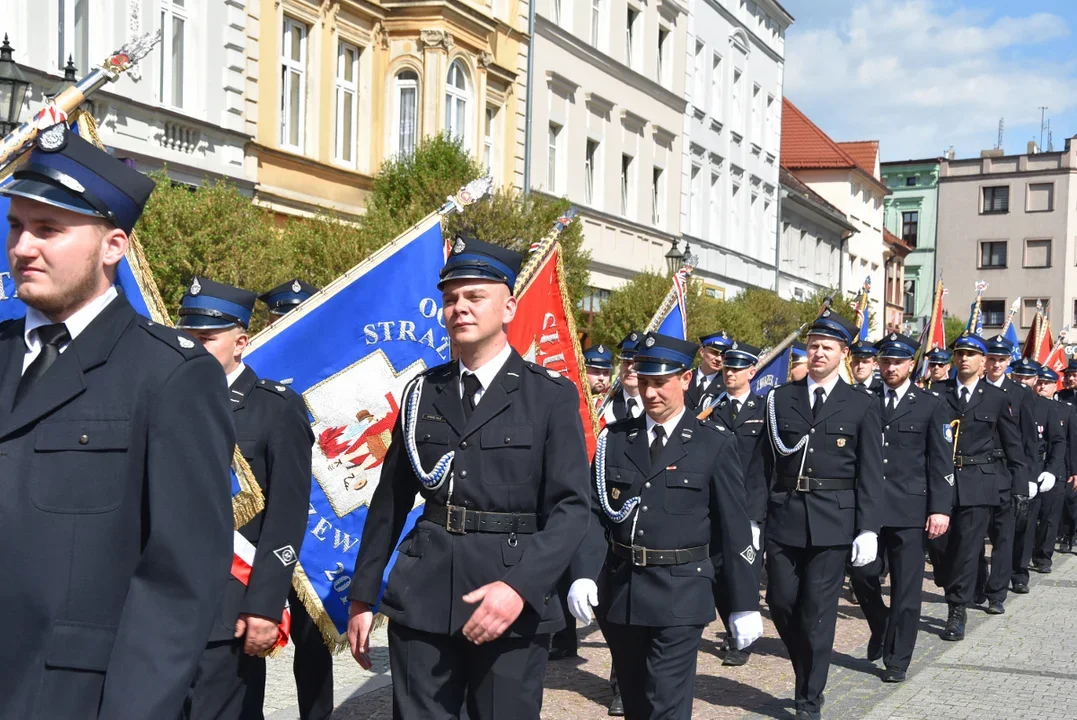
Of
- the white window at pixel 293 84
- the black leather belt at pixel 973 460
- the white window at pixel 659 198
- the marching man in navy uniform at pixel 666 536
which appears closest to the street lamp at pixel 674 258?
the white window at pixel 293 84

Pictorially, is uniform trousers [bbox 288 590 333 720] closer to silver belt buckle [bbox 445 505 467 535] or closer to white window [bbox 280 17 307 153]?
silver belt buckle [bbox 445 505 467 535]

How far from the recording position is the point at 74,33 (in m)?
16.1

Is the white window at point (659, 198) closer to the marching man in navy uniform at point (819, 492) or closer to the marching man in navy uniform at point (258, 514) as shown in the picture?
the marching man in navy uniform at point (819, 492)

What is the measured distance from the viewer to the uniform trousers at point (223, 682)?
466cm

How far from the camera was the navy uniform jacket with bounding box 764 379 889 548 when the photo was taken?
7.88 m

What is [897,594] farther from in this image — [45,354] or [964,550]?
[45,354]

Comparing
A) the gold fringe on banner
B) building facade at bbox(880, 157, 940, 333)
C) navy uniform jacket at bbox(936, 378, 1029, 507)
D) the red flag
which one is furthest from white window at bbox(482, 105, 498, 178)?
building facade at bbox(880, 157, 940, 333)

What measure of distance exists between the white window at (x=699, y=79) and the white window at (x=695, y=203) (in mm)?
1804

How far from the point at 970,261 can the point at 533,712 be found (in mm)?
81362

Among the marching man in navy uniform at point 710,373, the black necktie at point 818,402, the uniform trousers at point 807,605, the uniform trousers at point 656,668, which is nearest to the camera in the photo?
the uniform trousers at point 656,668

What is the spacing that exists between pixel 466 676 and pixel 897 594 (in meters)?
5.18

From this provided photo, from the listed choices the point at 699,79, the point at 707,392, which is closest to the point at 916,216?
the point at 699,79

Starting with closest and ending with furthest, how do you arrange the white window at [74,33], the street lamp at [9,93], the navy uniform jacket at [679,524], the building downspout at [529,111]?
the navy uniform jacket at [679,524], the street lamp at [9,93], the white window at [74,33], the building downspout at [529,111]

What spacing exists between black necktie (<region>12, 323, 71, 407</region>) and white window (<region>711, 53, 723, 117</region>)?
3775cm
